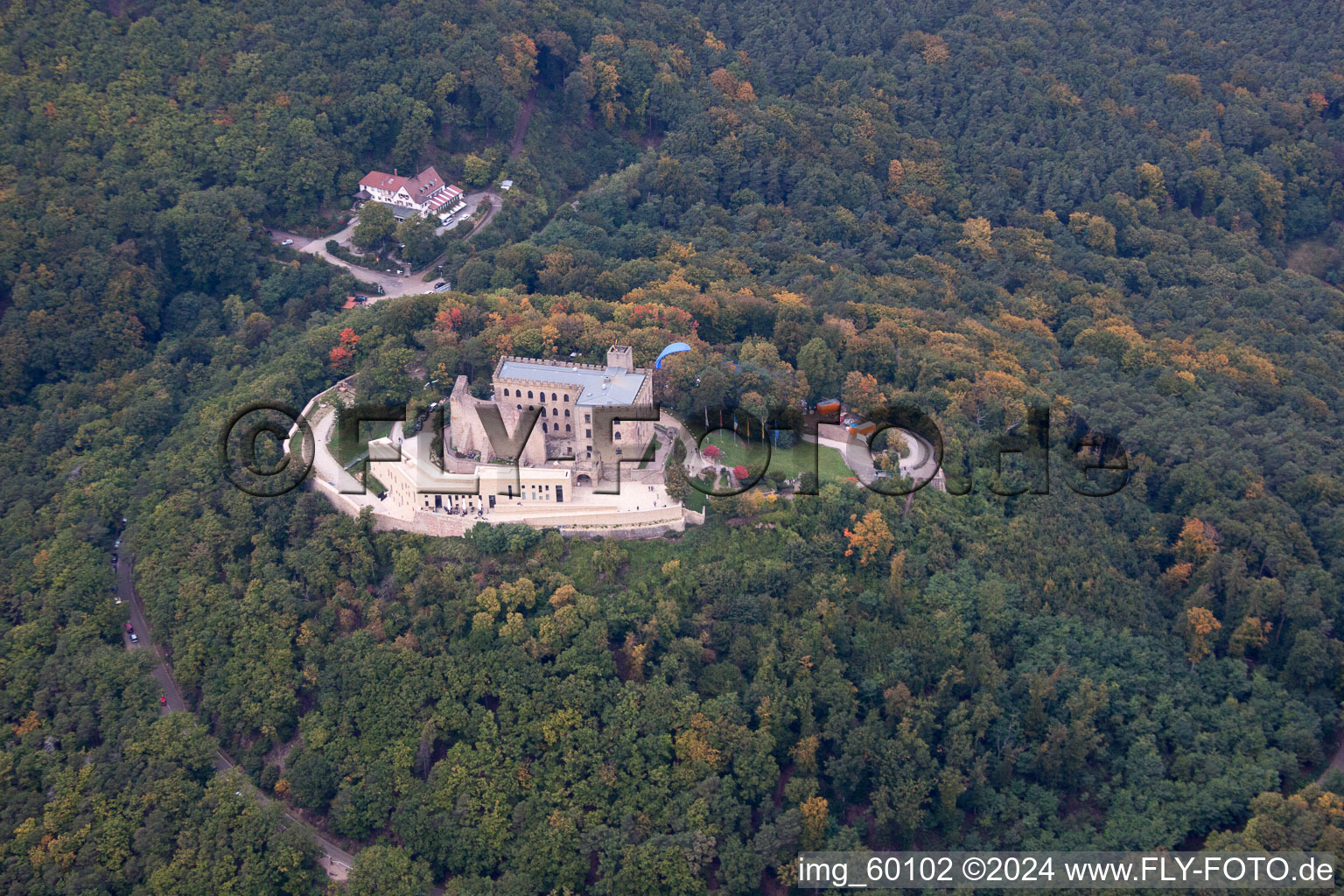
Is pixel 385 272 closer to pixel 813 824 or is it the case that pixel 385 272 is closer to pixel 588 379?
pixel 588 379

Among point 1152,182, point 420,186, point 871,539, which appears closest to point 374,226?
point 420,186

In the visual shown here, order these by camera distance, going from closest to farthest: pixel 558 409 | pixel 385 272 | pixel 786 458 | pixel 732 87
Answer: pixel 558 409
pixel 786 458
pixel 385 272
pixel 732 87

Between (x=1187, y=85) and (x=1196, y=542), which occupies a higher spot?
(x=1187, y=85)

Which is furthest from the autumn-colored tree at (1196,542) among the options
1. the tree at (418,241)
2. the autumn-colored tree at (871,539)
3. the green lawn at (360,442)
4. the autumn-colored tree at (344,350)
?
the tree at (418,241)

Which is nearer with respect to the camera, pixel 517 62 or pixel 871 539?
pixel 871 539

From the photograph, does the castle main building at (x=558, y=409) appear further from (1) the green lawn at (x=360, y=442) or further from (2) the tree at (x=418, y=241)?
(2) the tree at (x=418, y=241)

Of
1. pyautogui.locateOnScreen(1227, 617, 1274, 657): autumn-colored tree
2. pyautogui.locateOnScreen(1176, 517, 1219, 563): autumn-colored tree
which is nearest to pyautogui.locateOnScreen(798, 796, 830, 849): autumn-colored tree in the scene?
pyautogui.locateOnScreen(1227, 617, 1274, 657): autumn-colored tree

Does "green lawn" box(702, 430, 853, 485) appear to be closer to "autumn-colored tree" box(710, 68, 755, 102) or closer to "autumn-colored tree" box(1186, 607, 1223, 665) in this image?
"autumn-colored tree" box(1186, 607, 1223, 665)
